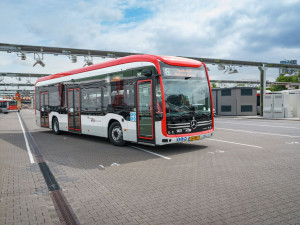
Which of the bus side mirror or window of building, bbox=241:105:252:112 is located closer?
the bus side mirror

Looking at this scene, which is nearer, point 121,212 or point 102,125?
point 121,212

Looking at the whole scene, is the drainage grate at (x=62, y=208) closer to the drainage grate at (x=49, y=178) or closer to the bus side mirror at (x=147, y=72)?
the drainage grate at (x=49, y=178)

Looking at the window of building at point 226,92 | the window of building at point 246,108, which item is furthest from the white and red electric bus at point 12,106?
the window of building at point 246,108

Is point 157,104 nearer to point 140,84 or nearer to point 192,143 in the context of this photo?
point 140,84

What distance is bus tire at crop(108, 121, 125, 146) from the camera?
10.1 metres

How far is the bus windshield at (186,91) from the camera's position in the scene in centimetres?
852

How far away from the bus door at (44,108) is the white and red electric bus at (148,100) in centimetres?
458

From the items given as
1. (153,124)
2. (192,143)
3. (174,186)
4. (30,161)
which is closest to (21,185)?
(30,161)

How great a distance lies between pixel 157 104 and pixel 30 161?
410 centimetres

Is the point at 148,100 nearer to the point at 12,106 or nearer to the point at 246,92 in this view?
the point at 246,92

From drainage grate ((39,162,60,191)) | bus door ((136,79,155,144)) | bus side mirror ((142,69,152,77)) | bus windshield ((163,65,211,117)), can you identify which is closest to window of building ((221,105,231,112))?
bus windshield ((163,65,211,117))

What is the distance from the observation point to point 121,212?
4137mm

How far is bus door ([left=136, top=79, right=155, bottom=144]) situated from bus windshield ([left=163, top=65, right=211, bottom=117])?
→ 0.55 meters

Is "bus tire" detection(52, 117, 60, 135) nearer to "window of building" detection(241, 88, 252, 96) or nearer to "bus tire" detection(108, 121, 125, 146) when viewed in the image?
"bus tire" detection(108, 121, 125, 146)
